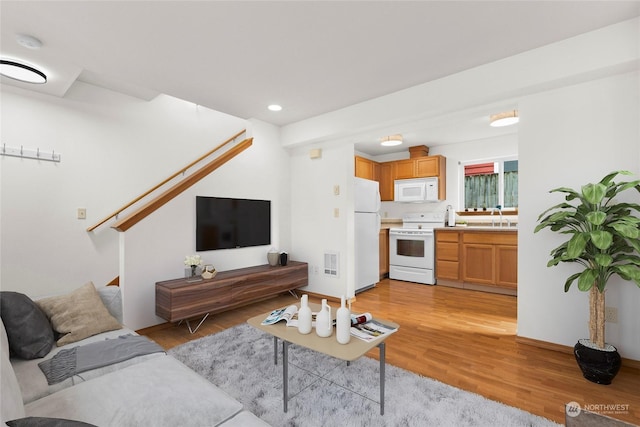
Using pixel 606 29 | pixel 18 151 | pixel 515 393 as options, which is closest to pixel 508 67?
pixel 606 29

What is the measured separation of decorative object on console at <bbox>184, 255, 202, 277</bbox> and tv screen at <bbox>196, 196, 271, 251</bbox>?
252 mm

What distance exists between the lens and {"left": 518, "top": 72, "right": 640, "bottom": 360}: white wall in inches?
90.7

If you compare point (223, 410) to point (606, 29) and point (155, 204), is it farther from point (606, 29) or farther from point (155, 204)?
point (606, 29)

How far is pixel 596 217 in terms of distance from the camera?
6.54ft

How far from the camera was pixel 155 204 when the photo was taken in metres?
3.17

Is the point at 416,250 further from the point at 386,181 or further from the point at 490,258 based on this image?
the point at 386,181

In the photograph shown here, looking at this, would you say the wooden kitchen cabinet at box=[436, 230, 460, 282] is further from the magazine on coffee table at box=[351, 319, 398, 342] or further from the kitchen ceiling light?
the kitchen ceiling light

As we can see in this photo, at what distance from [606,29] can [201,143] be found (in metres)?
4.53

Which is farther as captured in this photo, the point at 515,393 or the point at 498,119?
the point at 498,119

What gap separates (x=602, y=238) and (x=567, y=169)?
82 centimetres

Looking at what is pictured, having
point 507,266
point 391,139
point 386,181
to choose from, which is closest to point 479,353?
point 507,266

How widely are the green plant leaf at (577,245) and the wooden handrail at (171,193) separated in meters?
3.60

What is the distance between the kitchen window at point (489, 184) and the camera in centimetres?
512

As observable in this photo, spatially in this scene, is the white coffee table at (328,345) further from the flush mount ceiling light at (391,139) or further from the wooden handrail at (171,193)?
the flush mount ceiling light at (391,139)
